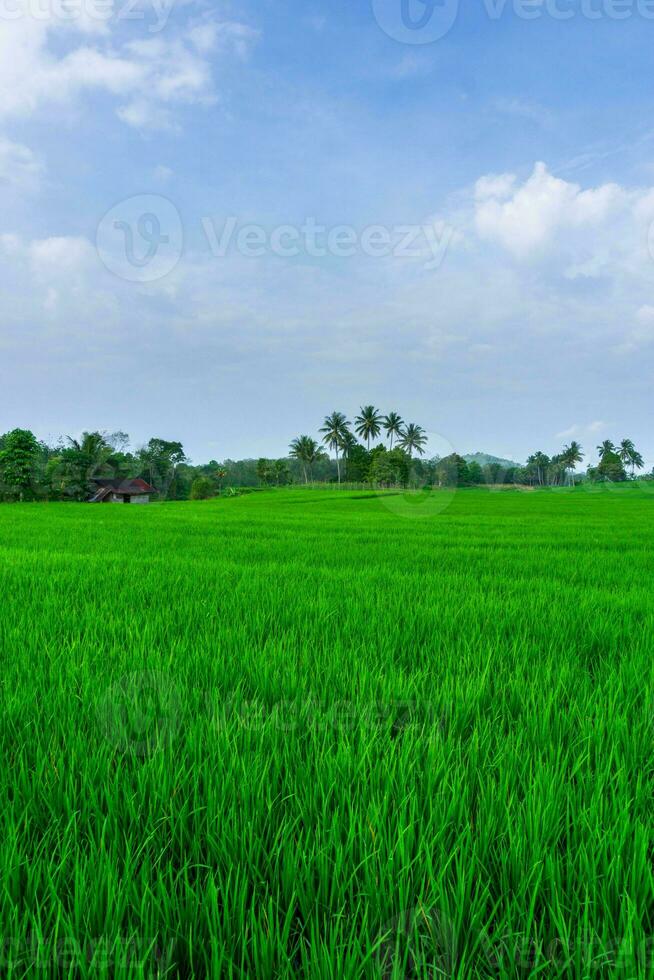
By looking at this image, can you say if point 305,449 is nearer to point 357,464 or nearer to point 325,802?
point 357,464

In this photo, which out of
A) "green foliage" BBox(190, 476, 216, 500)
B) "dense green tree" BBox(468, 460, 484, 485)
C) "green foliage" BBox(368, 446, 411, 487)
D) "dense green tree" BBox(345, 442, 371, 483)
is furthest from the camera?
"dense green tree" BBox(468, 460, 484, 485)

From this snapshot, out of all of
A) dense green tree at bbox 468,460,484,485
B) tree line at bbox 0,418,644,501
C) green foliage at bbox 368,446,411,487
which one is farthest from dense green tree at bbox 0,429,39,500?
dense green tree at bbox 468,460,484,485

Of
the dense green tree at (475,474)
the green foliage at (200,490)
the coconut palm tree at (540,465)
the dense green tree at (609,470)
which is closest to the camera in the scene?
the green foliage at (200,490)

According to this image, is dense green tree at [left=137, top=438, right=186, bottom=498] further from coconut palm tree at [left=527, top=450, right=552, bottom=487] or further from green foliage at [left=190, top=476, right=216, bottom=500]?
coconut palm tree at [left=527, top=450, right=552, bottom=487]

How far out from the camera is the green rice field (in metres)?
0.89

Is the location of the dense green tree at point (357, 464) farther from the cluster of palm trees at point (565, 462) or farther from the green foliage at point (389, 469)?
the cluster of palm trees at point (565, 462)

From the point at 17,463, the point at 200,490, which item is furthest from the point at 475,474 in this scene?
the point at 17,463

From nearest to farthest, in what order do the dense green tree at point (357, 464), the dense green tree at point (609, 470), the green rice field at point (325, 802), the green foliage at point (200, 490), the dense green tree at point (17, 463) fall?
the green rice field at point (325, 802) < the dense green tree at point (17, 463) < the green foliage at point (200, 490) < the dense green tree at point (357, 464) < the dense green tree at point (609, 470)

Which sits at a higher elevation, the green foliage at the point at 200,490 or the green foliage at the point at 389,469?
the green foliage at the point at 389,469

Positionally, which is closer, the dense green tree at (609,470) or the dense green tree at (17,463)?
the dense green tree at (17,463)

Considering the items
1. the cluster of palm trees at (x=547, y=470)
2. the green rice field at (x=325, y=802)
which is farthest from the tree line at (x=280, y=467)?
the green rice field at (x=325, y=802)

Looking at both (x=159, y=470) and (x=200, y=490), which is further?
(x=159, y=470)

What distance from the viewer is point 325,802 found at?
1218 mm

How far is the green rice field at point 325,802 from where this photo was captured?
89 centimetres
